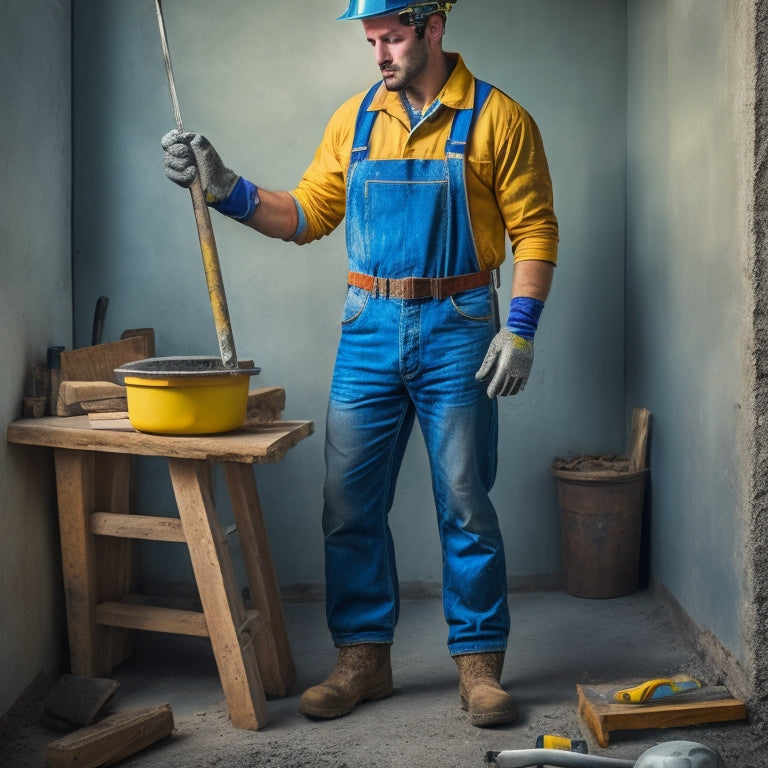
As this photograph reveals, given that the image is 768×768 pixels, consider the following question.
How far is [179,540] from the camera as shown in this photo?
291 centimetres

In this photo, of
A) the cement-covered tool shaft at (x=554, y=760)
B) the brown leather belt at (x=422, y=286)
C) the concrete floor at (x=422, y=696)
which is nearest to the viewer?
the cement-covered tool shaft at (x=554, y=760)

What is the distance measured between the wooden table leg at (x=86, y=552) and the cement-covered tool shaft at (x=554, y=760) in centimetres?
139

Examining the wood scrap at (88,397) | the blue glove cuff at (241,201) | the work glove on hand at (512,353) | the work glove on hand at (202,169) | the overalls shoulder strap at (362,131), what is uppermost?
the overalls shoulder strap at (362,131)

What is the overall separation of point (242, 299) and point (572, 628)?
1775mm

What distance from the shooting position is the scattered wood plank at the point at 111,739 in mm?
2430

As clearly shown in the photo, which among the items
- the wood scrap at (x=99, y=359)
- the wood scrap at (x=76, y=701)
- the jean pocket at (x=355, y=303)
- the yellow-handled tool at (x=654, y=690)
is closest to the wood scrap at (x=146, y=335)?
the wood scrap at (x=99, y=359)

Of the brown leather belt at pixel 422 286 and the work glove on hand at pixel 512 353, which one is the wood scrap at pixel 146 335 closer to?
the brown leather belt at pixel 422 286

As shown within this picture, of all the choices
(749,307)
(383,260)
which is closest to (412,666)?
(383,260)

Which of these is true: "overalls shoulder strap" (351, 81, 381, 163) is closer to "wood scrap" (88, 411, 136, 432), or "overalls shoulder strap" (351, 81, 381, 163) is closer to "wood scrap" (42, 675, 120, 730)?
"wood scrap" (88, 411, 136, 432)

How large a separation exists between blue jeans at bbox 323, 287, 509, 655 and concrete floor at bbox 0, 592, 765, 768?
0.25m

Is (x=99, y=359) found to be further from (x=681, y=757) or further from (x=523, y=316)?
(x=681, y=757)

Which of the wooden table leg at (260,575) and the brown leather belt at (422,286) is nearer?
the brown leather belt at (422,286)

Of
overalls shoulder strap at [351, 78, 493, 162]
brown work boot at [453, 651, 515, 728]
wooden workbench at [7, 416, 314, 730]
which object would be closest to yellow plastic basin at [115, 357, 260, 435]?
wooden workbench at [7, 416, 314, 730]

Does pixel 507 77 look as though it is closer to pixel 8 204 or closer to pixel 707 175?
pixel 707 175
